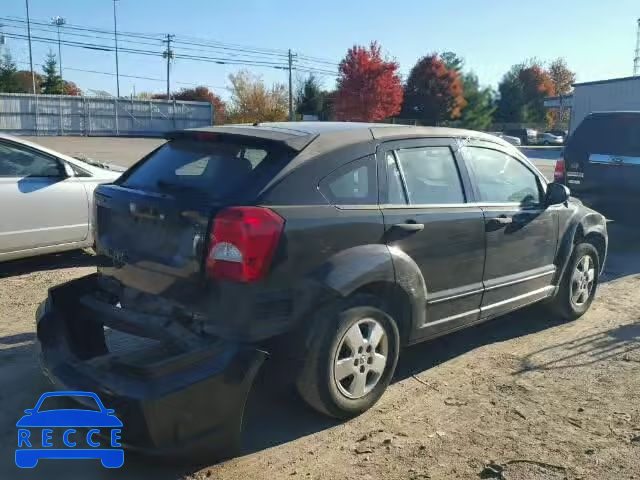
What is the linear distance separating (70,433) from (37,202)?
3.67 m

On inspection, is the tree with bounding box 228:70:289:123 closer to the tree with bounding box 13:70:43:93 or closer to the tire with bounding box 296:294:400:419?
the tree with bounding box 13:70:43:93

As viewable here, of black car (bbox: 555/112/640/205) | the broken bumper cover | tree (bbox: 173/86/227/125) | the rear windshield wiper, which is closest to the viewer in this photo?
the broken bumper cover

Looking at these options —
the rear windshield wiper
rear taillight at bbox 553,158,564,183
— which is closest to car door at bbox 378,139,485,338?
the rear windshield wiper

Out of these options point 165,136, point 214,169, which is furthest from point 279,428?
point 165,136

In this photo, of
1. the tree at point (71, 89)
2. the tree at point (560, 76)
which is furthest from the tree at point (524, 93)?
the tree at point (71, 89)

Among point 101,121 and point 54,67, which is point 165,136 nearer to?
point 101,121

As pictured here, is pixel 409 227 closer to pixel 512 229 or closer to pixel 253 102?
pixel 512 229

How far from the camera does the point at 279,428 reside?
142 inches

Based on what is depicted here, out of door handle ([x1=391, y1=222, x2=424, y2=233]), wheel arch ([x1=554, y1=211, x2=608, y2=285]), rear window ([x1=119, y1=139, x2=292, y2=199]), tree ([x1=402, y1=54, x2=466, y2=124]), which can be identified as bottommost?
wheel arch ([x1=554, y1=211, x2=608, y2=285])

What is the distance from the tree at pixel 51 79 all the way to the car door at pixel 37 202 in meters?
64.3

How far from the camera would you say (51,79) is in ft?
212

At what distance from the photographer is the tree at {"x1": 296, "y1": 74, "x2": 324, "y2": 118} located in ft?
193

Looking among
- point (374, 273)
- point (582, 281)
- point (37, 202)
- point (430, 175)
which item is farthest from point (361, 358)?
point (37, 202)

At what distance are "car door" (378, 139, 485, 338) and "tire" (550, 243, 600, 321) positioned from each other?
1.37 meters
